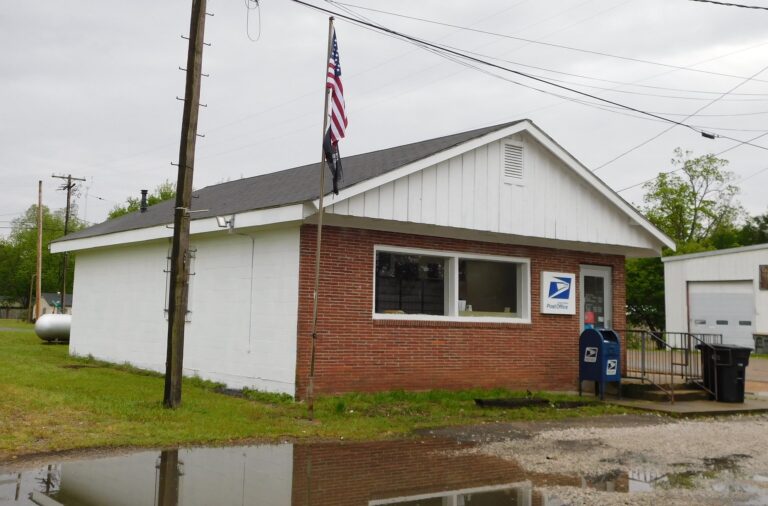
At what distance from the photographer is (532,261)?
51.6 ft

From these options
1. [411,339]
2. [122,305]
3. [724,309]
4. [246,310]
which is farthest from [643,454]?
[724,309]

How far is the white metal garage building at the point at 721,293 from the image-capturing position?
101ft

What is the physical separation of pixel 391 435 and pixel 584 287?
8274 mm

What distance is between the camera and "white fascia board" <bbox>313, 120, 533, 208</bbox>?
12.1 m

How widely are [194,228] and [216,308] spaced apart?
63.7 inches

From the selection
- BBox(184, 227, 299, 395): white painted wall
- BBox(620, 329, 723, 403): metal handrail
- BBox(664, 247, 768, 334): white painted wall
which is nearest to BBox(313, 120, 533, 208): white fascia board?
BBox(184, 227, 299, 395): white painted wall

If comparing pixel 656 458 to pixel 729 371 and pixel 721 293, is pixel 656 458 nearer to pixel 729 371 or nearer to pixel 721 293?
pixel 729 371

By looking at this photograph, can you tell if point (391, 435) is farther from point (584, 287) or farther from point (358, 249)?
point (584, 287)

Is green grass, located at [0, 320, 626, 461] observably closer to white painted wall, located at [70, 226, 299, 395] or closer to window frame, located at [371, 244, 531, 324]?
white painted wall, located at [70, 226, 299, 395]

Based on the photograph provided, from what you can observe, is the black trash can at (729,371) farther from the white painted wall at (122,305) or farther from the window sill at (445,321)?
the white painted wall at (122,305)

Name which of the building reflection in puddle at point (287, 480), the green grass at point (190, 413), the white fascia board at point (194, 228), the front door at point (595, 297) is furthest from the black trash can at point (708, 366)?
the white fascia board at point (194, 228)

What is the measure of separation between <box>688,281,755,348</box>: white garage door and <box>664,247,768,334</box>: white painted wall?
0.25m

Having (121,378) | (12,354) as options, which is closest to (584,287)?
(121,378)

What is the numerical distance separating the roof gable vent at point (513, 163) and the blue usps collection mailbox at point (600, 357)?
339 centimetres
